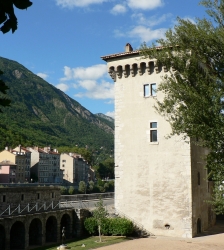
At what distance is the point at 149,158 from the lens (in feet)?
86.4

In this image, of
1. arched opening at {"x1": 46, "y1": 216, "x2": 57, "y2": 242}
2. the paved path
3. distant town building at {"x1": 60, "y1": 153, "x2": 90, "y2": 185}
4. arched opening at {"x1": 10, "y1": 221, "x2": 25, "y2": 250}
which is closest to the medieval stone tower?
the paved path

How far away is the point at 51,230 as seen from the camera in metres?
28.5

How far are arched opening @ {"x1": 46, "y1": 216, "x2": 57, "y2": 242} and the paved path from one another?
735 centimetres

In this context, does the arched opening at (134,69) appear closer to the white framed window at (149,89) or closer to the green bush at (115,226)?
the white framed window at (149,89)

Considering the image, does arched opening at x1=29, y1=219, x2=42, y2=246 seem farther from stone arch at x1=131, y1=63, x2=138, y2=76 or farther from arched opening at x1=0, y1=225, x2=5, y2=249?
stone arch at x1=131, y1=63, x2=138, y2=76

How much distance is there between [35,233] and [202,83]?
18099 mm

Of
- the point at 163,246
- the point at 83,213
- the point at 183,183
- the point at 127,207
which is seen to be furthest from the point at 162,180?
the point at 83,213

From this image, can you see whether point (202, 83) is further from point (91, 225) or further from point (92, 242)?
point (91, 225)

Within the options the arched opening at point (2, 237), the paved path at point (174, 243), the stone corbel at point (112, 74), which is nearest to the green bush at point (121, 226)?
the paved path at point (174, 243)

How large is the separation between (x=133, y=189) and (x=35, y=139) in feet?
379

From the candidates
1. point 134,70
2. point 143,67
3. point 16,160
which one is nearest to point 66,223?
point 134,70

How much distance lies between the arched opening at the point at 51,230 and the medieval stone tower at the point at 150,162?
5.58 meters

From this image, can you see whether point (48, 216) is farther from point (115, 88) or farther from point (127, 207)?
point (115, 88)

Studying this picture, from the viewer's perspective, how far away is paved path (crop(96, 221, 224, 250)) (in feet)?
69.2
